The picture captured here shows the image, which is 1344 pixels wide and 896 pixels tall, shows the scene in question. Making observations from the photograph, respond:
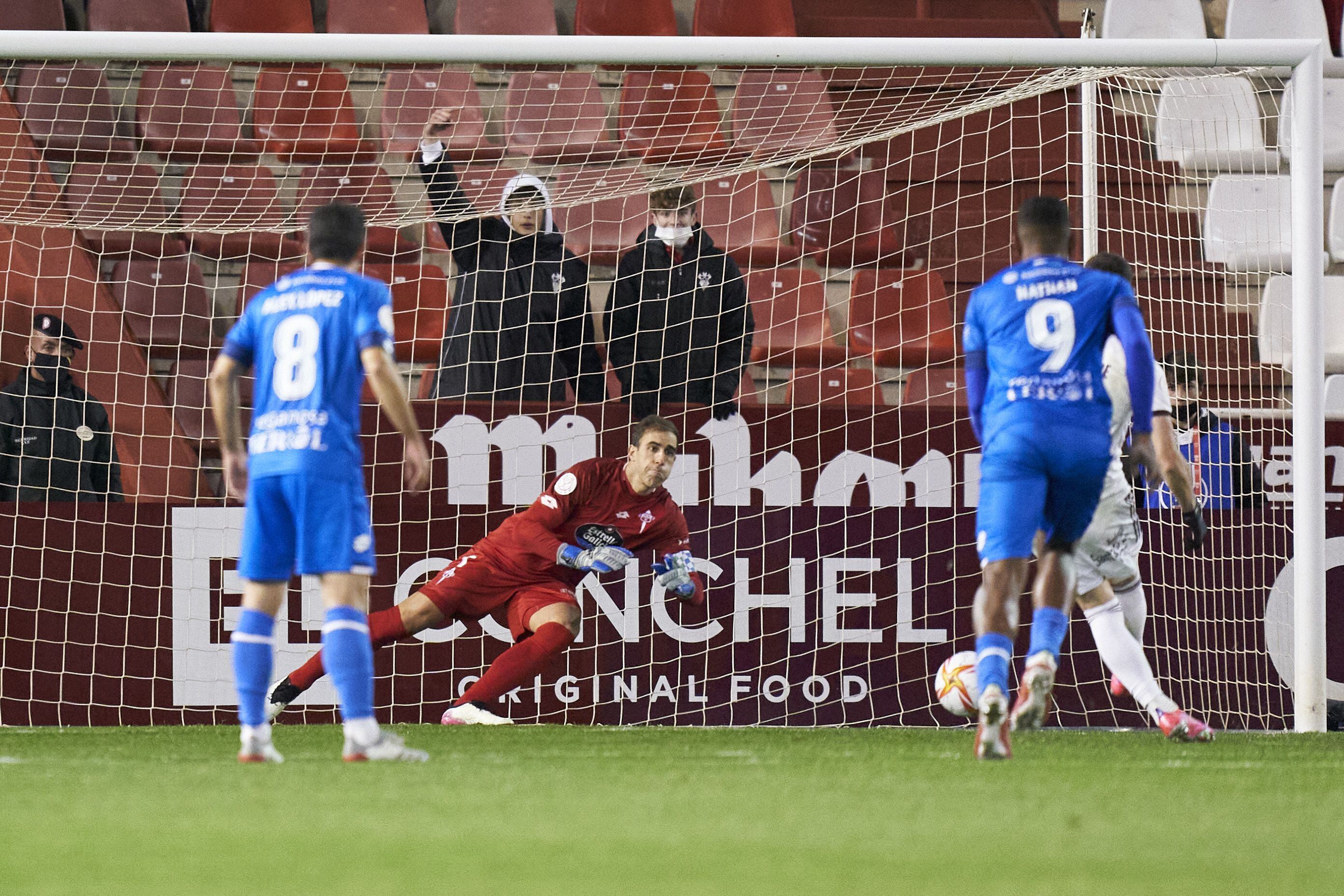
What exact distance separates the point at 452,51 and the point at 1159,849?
15.3ft

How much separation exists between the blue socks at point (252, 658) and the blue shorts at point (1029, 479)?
6.49 feet

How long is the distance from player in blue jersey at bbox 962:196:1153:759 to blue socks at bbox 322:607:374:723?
165 cm

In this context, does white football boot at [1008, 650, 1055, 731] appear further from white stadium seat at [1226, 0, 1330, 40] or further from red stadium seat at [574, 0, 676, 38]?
white stadium seat at [1226, 0, 1330, 40]

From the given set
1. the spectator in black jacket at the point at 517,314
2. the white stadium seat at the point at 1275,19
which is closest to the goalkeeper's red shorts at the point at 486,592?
the spectator in black jacket at the point at 517,314

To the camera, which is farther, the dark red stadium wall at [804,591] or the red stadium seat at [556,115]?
the red stadium seat at [556,115]

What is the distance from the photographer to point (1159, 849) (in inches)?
119

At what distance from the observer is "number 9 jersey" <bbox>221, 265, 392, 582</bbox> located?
4.48 meters

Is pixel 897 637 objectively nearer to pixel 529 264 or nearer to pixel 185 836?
pixel 529 264

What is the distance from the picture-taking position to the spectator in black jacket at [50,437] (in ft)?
23.6

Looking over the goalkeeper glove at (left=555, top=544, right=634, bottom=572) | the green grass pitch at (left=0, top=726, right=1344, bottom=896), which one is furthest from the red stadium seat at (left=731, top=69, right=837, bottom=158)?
the green grass pitch at (left=0, top=726, right=1344, bottom=896)

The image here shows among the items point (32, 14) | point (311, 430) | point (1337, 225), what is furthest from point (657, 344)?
point (1337, 225)

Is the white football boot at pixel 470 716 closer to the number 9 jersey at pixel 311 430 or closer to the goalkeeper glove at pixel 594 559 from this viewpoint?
the goalkeeper glove at pixel 594 559

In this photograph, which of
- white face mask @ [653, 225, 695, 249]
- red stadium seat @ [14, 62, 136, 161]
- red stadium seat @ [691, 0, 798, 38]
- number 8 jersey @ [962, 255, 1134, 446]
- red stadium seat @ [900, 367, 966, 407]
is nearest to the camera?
number 8 jersey @ [962, 255, 1134, 446]

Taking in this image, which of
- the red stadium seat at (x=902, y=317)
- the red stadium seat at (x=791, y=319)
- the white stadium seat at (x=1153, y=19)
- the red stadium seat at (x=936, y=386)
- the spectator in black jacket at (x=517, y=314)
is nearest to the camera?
the spectator in black jacket at (x=517, y=314)
